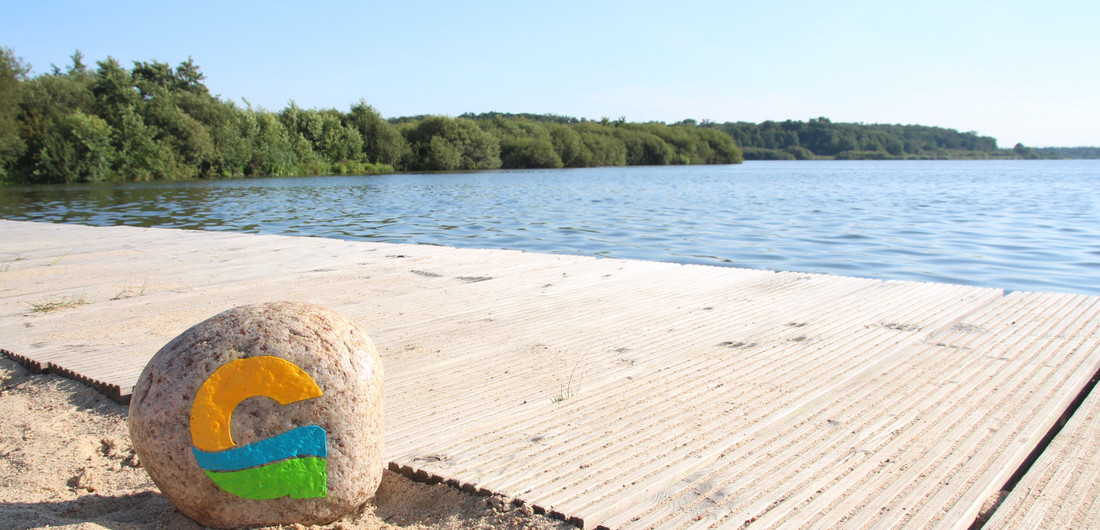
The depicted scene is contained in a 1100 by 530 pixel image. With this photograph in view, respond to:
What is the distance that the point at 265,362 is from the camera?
2031mm

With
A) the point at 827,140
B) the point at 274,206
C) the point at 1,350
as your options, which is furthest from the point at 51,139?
the point at 827,140

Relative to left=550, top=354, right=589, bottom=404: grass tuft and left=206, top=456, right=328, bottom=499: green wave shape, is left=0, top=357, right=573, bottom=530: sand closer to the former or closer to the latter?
left=206, top=456, right=328, bottom=499: green wave shape

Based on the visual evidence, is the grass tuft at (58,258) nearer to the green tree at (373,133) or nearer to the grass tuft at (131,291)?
the grass tuft at (131,291)

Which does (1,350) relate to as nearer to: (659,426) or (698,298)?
(659,426)

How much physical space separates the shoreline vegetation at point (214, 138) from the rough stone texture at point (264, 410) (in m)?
42.8

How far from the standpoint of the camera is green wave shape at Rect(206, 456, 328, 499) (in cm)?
206

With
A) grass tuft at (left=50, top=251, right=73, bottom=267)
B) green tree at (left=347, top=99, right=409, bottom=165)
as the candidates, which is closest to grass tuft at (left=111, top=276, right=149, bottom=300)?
grass tuft at (left=50, top=251, right=73, bottom=267)

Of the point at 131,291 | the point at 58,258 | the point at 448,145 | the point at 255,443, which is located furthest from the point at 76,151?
the point at 255,443

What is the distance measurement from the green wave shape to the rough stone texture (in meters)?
0.02

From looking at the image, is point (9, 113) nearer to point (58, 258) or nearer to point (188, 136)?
point (188, 136)

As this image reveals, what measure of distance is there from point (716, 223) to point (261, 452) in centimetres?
1537

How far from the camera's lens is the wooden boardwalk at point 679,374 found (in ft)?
7.56

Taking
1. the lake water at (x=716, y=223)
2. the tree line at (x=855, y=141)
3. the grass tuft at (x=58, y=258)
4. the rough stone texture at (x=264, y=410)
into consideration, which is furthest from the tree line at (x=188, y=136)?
the tree line at (x=855, y=141)

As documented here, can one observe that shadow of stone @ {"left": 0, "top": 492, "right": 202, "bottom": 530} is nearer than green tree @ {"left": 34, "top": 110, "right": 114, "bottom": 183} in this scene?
Yes
